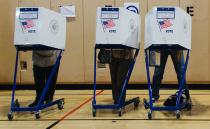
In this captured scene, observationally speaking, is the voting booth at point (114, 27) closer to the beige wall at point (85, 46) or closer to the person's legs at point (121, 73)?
the person's legs at point (121, 73)

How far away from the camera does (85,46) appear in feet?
17.3

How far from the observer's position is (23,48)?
10.5 feet

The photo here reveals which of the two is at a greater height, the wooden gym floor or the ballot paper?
the ballot paper

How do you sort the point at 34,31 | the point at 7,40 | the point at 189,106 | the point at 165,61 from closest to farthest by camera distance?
the point at 34,31 → the point at 189,106 → the point at 165,61 → the point at 7,40

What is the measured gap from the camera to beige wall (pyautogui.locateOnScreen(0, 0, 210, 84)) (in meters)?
5.10

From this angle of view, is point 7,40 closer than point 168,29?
No

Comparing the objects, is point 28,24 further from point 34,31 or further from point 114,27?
point 114,27

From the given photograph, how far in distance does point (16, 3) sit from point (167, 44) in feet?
9.86

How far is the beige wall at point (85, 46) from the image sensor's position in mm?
5098

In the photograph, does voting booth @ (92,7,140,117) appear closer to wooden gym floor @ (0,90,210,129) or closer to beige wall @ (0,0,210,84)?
wooden gym floor @ (0,90,210,129)

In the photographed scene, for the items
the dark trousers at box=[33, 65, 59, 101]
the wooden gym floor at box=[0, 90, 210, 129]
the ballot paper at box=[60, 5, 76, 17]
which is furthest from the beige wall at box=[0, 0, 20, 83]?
the dark trousers at box=[33, 65, 59, 101]

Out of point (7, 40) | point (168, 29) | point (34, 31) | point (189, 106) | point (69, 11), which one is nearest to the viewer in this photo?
point (168, 29)

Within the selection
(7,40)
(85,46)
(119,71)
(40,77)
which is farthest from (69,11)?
(119,71)

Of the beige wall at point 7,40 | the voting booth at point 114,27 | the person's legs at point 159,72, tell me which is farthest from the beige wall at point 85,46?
the voting booth at point 114,27
